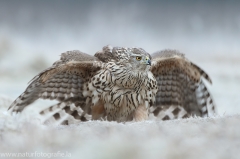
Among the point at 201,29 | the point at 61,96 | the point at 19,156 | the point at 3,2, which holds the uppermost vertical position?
the point at 3,2

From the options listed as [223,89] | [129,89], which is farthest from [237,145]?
[223,89]

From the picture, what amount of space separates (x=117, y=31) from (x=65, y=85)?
8.24 meters

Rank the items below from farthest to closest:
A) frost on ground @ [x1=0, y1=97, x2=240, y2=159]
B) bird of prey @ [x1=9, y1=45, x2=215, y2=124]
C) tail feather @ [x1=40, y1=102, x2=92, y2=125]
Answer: tail feather @ [x1=40, y1=102, x2=92, y2=125], bird of prey @ [x1=9, y1=45, x2=215, y2=124], frost on ground @ [x1=0, y1=97, x2=240, y2=159]

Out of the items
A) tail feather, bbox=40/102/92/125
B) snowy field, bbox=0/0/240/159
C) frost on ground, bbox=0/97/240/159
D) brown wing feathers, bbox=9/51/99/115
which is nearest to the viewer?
frost on ground, bbox=0/97/240/159

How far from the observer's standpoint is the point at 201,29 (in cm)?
1516

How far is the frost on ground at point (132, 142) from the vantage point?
128 inches

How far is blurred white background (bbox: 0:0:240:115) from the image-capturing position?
13.4 meters

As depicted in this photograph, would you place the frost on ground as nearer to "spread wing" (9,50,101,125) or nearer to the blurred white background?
"spread wing" (9,50,101,125)

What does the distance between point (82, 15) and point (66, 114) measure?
9.11 metres

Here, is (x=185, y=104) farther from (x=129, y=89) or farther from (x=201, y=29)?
(x=201, y=29)

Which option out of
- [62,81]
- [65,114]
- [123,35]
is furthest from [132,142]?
[123,35]

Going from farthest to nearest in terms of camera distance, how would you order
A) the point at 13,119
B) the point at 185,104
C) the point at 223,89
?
Result: the point at 223,89, the point at 185,104, the point at 13,119

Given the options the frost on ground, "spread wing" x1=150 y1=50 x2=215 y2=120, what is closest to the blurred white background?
"spread wing" x1=150 y1=50 x2=215 y2=120

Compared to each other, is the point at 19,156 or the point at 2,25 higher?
the point at 2,25
